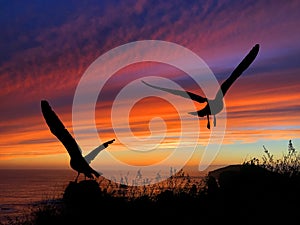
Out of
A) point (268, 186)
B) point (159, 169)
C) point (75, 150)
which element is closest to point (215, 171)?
point (159, 169)

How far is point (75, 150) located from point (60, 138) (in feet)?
1.55

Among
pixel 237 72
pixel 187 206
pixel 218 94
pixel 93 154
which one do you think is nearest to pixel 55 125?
pixel 93 154

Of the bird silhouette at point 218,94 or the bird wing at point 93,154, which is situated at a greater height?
the bird silhouette at point 218,94

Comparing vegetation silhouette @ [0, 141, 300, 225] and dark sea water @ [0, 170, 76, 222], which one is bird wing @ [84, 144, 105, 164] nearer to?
vegetation silhouette @ [0, 141, 300, 225]

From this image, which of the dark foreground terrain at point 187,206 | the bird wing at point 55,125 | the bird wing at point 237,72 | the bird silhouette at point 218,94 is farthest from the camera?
the dark foreground terrain at point 187,206

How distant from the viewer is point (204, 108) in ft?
33.5

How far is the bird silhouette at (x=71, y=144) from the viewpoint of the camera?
31.4 ft

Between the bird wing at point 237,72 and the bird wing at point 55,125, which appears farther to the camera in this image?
the bird wing at point 237,72

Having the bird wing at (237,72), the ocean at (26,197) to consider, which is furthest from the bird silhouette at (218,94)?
the ocean at (26,197)

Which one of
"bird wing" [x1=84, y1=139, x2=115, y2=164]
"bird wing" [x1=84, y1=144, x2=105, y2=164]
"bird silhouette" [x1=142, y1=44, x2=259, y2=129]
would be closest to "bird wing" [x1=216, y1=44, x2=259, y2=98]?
"bird silhouette" [x1=142, y1=44, x2=259, y2=129]

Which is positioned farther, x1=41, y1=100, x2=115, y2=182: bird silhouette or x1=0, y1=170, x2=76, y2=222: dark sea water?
x1=0, y1=170, x2=76, y2=222: dark sea water

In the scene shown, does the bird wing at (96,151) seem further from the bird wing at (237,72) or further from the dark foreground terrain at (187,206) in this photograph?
the bird wing at (237,72)

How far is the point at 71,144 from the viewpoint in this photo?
9.83 meters

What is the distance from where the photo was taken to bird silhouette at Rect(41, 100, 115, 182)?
9.59m
